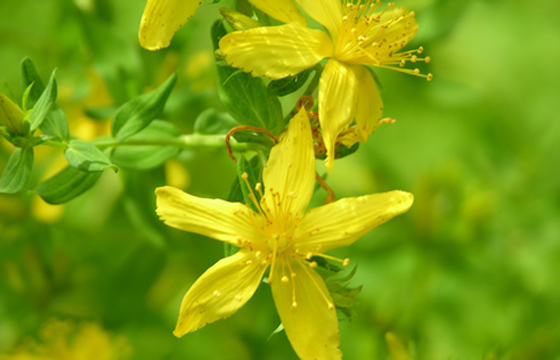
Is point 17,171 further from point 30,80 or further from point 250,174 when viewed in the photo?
point 250,174

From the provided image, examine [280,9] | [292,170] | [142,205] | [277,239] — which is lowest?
[142,205]

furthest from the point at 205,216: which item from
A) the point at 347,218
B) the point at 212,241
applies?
the point at 212,241

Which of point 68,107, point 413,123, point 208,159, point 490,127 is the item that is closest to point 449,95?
point 490,127

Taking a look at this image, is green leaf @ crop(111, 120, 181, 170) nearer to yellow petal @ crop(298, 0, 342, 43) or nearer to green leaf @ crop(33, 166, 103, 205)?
green leaf @ crop(33, 166, 103, 205)

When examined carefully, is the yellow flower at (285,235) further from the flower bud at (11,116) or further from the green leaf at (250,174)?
the flower bud at (11,116)

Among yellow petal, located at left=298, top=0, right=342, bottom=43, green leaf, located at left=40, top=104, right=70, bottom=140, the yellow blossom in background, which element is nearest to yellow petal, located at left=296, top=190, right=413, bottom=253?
yellow petal, located at left=298, top=0, right=342, bottom=43

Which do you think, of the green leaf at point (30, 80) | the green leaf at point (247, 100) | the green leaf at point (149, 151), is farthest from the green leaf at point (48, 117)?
the green leaf at point (247, 100)

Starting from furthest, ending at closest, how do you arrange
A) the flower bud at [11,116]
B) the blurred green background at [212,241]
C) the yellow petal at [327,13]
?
the blurred green background at [212,241] < the yellow petal at [327,13] < the flower bud at [11,116]
